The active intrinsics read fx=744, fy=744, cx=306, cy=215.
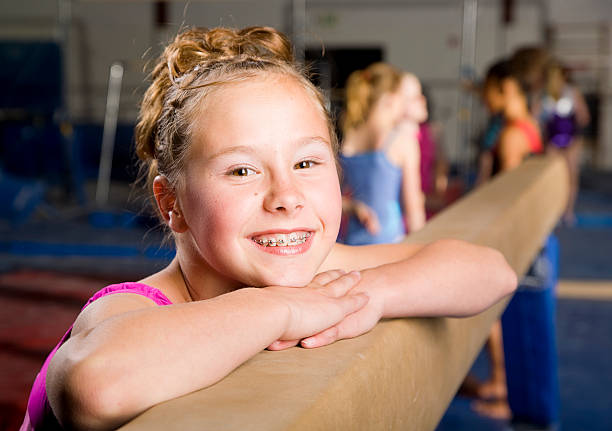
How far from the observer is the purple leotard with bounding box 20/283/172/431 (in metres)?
0.83

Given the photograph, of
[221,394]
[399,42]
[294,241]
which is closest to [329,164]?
[294,241]

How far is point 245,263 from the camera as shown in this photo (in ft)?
2.94

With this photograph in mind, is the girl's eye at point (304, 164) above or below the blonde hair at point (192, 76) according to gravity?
below

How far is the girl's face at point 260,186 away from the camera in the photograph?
0.87 meters

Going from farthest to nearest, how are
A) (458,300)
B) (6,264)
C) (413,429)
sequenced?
(6,264)
(458,300)
(413,429)

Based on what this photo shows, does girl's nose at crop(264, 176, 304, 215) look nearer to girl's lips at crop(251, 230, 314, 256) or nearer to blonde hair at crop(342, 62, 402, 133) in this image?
girl's lips at crop(251, 230, 314, 256)

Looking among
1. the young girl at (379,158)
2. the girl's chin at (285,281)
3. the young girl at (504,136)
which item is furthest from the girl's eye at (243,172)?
the young girl at (504,136)

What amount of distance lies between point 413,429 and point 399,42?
12.2 meters

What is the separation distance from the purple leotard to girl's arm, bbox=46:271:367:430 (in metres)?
0.17

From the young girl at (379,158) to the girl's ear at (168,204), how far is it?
204cm

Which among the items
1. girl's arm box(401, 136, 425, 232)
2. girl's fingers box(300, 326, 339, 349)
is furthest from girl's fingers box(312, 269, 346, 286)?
girl's arm box(401, 136, 425, 232)

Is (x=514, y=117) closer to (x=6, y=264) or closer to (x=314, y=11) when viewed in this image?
(x=6, y=264)

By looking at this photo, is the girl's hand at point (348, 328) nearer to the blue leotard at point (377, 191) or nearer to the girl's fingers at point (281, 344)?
the girl's fingers at point (281, 344)

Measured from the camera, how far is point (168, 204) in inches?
40.4
